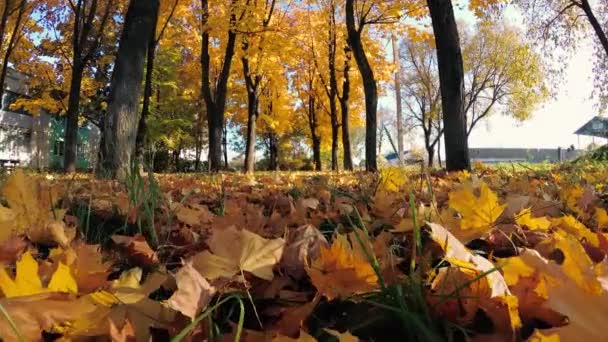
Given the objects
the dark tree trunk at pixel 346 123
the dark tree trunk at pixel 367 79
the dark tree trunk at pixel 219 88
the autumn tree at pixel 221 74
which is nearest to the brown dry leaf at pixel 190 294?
the dark tree trunk at pixel 367 79

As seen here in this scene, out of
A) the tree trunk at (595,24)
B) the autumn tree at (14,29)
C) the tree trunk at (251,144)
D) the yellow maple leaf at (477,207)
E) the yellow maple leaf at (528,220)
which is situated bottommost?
the yellow maple leaf at (528,220)

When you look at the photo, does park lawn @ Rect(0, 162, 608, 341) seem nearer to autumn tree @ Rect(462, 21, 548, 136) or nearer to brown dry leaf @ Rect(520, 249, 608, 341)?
brown dry leaf @ Rect(520, 249, 608, 341)

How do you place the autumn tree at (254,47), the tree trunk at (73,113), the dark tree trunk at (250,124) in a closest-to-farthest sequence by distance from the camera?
the tree trunk at (73,113)
the autumn tree at (254,47)
the dark tree trunk at (250,124)

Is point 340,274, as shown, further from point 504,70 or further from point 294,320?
point 504,70

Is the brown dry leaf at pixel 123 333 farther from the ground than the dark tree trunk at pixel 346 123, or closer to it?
closer to it

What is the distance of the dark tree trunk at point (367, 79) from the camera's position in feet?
39.3

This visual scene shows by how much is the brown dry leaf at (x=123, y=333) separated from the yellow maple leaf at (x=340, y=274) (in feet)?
0.78

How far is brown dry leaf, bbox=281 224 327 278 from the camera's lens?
841 mm

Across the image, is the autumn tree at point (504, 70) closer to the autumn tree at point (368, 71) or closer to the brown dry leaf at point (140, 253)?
the autumn tree at point (368, 71)

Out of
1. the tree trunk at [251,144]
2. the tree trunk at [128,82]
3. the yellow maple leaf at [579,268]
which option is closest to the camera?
the yellow maple leaf at [579,268]

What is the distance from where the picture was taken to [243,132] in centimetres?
4141

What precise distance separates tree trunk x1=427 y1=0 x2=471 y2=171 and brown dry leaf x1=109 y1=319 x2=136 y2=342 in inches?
257

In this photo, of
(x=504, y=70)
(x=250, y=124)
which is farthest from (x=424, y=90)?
(x=250, y=124)

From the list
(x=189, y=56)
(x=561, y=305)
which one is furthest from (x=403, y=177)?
(x=189, y=56)
